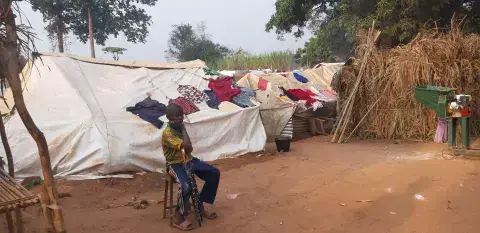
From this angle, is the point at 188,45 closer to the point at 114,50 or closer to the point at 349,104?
the point at 114,50

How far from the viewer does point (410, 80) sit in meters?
10.1

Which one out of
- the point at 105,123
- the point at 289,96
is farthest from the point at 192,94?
the point at 289,96

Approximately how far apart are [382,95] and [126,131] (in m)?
5.99

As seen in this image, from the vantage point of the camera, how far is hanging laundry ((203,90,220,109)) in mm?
9679

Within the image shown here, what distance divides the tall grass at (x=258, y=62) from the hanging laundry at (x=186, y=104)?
13944 mm

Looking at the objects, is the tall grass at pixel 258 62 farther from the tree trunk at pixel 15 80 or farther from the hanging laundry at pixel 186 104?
the tree trunk at pixel 15 80

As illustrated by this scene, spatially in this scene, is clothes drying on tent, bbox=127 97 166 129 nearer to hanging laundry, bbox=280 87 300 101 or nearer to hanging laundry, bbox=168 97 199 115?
hanging laundry, bbox=168 97 199 115

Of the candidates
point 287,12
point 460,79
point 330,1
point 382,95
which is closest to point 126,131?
point 382,95

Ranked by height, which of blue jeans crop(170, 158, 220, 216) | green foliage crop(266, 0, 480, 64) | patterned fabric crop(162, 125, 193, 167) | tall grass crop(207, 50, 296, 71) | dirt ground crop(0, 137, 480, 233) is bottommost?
dirt ground crop(0, 137, 480, 233)

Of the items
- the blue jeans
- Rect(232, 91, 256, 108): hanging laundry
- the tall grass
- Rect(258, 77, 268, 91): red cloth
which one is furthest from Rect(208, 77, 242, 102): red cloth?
the tall grass

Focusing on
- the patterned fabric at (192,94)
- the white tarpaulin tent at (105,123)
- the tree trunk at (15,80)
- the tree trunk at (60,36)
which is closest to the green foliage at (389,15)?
the white tarpaulin tent at (105,123)

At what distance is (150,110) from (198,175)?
3678 mm

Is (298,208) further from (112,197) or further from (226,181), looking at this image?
(112,197)

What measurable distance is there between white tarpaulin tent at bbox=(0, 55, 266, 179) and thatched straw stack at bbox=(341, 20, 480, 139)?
282 centimetres
